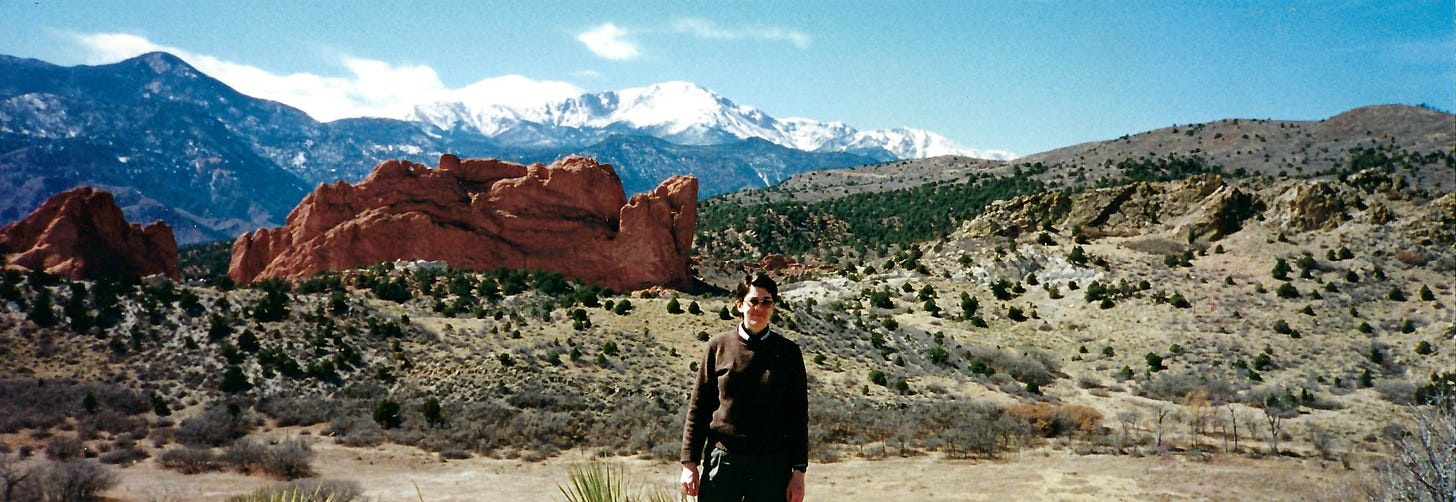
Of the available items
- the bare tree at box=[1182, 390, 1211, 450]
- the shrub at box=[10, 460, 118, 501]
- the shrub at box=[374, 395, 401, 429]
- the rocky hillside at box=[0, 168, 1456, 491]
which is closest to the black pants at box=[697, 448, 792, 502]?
the shrub at box=[10, 460, 118, 501]

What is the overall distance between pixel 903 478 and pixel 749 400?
10683mm

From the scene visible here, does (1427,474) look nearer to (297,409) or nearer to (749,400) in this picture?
(749,400)

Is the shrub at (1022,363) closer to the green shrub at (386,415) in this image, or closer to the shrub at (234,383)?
the green shrub at (386,415)

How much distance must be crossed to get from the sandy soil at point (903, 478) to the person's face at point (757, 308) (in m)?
8.07

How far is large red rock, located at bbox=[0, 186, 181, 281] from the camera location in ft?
130

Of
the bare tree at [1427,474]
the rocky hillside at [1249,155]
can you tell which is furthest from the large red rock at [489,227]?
the rocky hillside at [1249,155]

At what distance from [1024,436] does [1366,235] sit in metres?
35.9

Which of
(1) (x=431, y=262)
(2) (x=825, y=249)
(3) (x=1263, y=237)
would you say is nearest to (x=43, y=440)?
(1) (x=431, y=262)

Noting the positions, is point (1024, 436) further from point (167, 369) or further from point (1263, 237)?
point (1263, 237)

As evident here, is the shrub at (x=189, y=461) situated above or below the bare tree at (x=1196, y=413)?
above

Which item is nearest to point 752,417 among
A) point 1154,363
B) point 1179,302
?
point 1154,363

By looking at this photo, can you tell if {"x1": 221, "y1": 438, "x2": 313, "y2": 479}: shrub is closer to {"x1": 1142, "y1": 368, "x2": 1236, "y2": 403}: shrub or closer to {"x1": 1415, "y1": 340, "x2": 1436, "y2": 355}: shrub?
{"x1": 1142, "y1": 368, "x2": 1236, "y2": 403}: shrub

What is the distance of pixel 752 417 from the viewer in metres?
4.77

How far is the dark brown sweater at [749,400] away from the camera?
4742 mm
